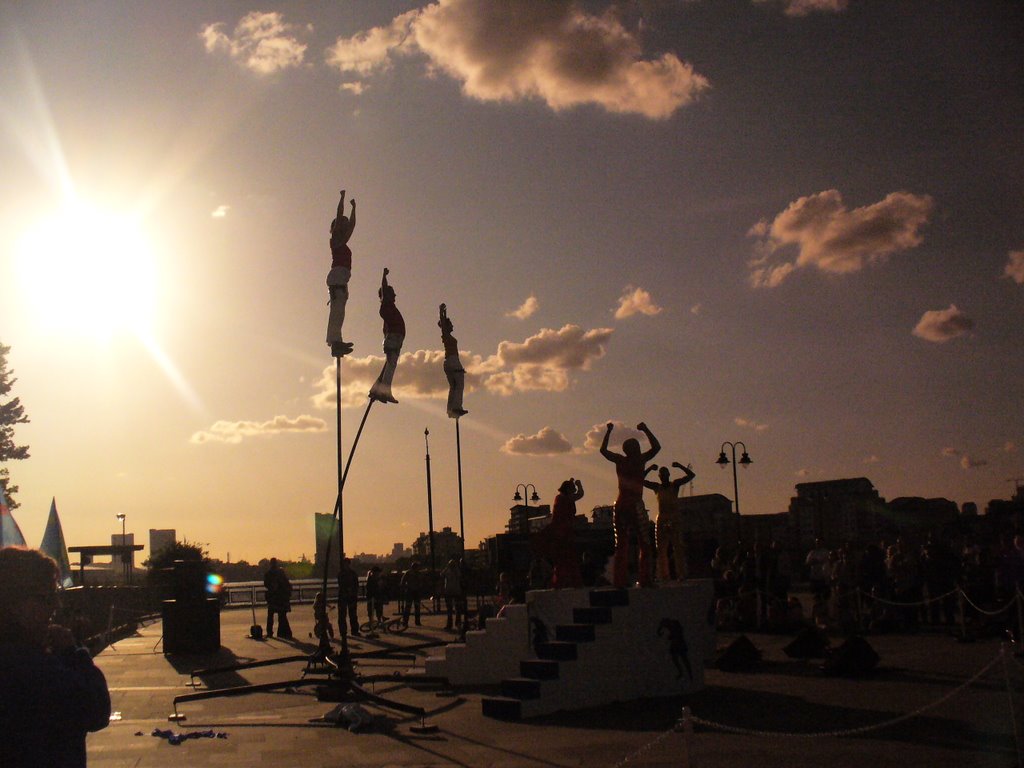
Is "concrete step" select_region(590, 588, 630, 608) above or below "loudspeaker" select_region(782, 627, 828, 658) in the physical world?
above

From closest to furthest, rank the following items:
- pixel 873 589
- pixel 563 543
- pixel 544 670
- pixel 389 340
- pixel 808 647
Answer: pixel 544 670, pixel 563 543, pixel 808 647, pixel 389 340, pixel 873 589

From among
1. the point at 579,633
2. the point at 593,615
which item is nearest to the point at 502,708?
the point at 579,633

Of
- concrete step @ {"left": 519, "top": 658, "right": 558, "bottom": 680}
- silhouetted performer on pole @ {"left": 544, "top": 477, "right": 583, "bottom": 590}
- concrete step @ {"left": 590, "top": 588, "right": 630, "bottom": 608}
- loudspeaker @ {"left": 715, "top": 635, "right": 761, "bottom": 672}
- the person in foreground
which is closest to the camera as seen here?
the person in foreground

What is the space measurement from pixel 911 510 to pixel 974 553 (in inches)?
2529

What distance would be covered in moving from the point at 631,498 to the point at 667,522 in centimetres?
150

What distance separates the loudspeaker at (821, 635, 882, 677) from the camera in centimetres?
1358

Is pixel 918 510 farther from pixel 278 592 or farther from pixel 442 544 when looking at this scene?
pixel 278 592

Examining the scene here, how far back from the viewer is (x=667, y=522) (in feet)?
48.6

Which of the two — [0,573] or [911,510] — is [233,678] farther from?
[911,510]

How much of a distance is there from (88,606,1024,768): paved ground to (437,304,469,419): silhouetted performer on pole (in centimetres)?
681

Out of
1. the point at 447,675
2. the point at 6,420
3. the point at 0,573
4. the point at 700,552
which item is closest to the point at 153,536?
the point at 6,420

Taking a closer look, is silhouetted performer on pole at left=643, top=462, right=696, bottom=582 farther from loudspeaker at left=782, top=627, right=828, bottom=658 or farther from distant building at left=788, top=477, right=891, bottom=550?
distant building at left=788, top=477, right=891, bottom=550

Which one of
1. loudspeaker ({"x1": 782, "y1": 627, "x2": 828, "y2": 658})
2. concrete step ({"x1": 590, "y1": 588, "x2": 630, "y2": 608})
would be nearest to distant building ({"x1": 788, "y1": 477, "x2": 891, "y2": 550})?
loudspeaker ({"x1": 782, "y1": 627, "x2": 828, "y2": 658})

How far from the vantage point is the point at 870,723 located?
10.2 m
